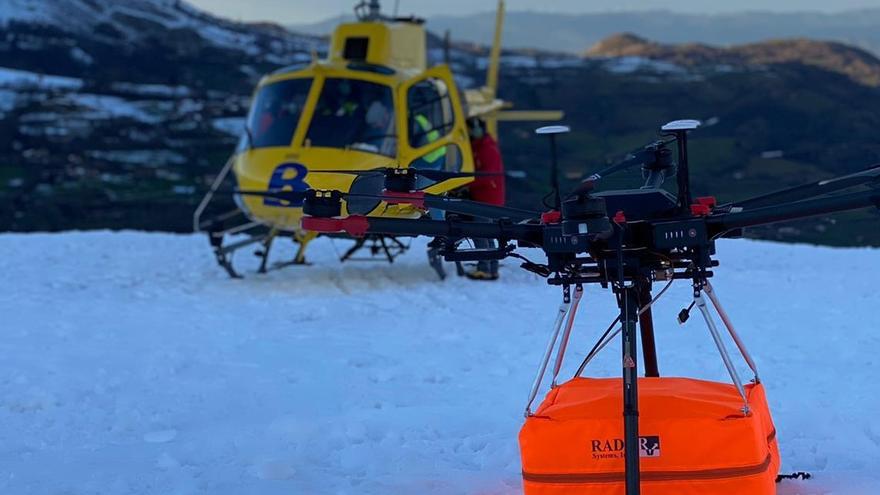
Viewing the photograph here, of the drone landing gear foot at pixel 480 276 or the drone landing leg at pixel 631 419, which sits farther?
the drone landing gear foot at pixel 480 276

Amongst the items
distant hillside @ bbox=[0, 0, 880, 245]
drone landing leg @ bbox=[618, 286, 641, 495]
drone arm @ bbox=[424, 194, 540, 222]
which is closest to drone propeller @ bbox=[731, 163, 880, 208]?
drone arm @ bbox=[424, 194, 540, 222]

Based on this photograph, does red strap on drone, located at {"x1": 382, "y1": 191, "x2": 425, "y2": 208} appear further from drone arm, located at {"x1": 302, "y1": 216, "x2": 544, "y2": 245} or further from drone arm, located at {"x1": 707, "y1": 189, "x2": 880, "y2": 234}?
drone arm, located at {"x1": 707, "y1": 189, "x2": 880, "y2": 234}

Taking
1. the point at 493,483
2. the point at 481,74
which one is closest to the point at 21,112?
the point at 481,74

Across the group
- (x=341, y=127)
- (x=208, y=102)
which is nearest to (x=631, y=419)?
(x=341, y=127)

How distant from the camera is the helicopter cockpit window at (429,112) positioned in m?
12.0

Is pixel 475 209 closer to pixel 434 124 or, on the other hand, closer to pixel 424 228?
pixel 424 228

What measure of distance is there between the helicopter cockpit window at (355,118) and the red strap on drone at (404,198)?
25.0 feet

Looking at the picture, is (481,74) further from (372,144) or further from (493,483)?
(493,483)

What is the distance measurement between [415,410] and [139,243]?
34.6 ft

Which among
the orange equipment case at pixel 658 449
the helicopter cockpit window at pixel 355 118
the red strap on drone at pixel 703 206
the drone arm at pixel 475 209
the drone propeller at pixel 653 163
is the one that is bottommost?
A: the orange equipment case at pixel 658 449

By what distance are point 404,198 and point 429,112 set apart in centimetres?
841

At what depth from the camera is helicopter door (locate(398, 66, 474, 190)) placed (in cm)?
1173

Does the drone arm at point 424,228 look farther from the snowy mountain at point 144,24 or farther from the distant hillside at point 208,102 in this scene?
the snowy mountain at point 144,24

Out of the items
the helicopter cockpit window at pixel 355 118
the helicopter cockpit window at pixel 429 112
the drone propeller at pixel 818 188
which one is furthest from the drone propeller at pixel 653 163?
the helicopter cockpit window at pixel 429 112
